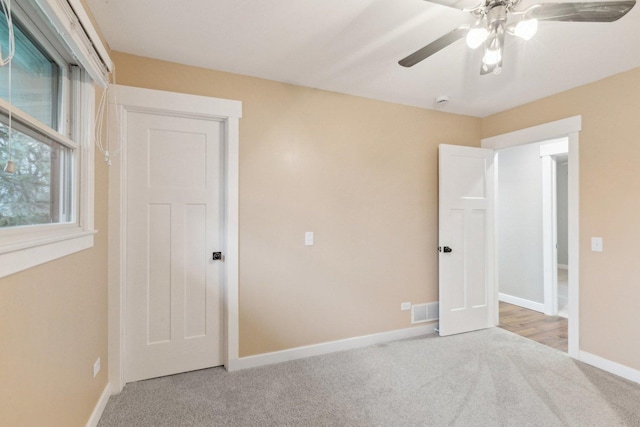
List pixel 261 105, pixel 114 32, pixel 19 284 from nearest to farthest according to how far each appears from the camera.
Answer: pixel 19 284, pixel 114 32, pixel 261 105

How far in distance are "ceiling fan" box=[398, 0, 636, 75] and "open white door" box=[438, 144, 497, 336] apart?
5.99ft

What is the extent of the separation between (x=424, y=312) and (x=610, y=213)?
1.88m

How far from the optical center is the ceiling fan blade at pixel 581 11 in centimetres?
124

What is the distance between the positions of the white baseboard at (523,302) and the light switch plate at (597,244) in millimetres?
1799

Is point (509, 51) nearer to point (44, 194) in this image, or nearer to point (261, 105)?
point (261, 105)

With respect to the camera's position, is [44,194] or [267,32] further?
[267,32]

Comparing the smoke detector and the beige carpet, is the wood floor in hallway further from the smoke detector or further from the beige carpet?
the smoke detector

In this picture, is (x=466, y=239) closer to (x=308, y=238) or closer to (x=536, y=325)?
(x=536, y=325)

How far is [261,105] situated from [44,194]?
65.9 inches

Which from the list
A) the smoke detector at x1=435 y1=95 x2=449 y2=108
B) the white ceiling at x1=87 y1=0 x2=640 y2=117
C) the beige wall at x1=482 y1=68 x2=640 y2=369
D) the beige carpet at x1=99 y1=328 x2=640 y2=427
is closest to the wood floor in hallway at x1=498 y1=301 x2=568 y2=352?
the beige carpet at x1=99 y1=328 x2=640 y2=427

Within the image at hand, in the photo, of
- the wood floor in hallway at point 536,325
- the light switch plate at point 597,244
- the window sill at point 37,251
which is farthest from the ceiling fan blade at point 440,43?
the wood floor in hallway at point 536,325

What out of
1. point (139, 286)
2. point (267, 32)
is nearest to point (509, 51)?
point (267, 32)

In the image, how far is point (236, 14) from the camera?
1805mm

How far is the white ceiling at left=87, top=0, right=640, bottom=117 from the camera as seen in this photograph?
5.77 ft
